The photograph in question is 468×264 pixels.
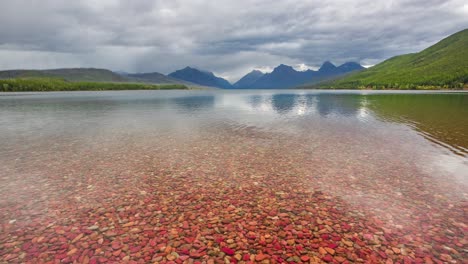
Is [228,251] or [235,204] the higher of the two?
[235,204]

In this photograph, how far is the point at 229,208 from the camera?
12.0 m

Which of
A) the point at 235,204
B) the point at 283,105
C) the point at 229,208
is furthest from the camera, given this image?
the point at 283,105

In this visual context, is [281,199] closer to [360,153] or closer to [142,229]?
[142,229]

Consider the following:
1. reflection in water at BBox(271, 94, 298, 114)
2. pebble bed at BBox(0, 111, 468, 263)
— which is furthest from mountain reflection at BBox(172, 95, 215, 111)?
pebble bed at BBox(0, 111, 468, 263)

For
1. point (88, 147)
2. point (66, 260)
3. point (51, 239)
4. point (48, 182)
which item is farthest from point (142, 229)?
point (88, 147)

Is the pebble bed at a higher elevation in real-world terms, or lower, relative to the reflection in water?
lower

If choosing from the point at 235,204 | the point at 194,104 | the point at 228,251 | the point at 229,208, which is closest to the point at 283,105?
the point at 194,104

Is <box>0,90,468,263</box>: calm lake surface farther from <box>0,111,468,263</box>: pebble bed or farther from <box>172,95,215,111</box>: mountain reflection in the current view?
<box>172,95,215,111</box>: mountain reflection

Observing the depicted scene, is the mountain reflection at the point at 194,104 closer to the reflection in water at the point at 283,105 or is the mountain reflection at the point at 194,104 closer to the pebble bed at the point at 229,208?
the reflection in water at the point at 283,105

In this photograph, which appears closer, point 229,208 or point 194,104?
point 229,208

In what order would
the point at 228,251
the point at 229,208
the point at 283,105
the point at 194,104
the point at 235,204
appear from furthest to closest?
the point at 194,104, the point at 283,105, the point at 235,204, the point at 229,208, the point at 228,251

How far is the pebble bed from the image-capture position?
8797 mm

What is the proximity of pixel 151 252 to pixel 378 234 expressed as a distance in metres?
8.91

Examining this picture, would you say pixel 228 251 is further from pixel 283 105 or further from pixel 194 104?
pixel 194 104
